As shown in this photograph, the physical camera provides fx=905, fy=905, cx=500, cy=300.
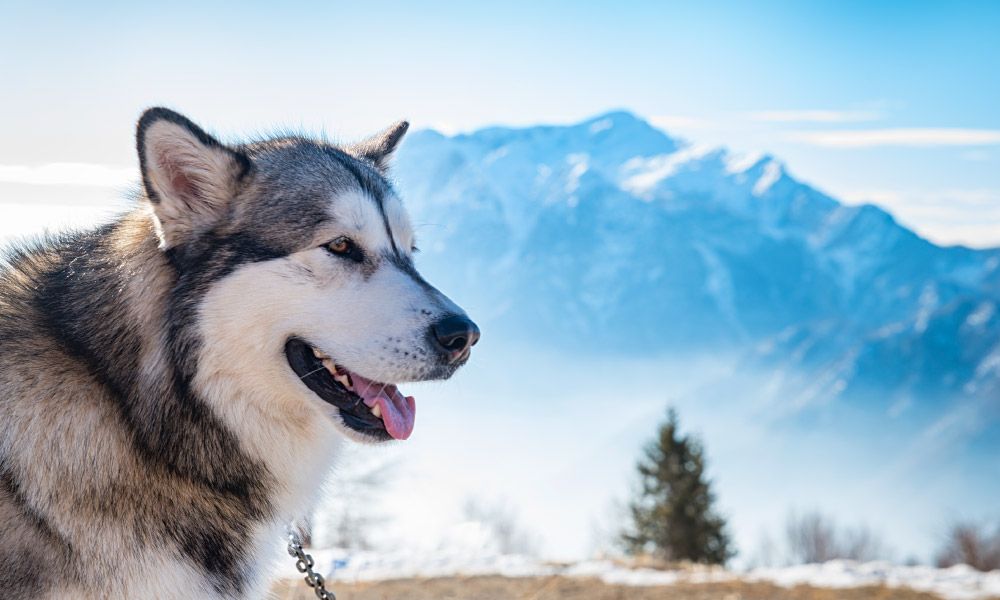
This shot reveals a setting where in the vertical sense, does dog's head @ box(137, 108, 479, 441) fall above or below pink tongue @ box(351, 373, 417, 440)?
above

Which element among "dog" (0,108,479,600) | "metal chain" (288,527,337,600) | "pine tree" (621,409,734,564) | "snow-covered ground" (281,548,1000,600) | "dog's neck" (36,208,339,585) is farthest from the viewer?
"pine tree" (621,409,734,564)

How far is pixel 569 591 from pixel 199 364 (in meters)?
5.96

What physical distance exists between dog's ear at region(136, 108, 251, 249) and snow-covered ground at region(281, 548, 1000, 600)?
245 inches

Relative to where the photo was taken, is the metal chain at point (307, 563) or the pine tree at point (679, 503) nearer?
the metal chain at point (307, 563)

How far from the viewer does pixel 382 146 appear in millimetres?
4781

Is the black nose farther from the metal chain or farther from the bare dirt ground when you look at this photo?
the bare dirt ground

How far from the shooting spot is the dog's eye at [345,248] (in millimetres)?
3734

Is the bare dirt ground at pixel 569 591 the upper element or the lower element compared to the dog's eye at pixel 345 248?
lower

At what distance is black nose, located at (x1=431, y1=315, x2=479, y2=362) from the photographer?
145 inches

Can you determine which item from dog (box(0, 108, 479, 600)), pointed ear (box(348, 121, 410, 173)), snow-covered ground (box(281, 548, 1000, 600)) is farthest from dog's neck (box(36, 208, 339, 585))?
snow-covered ground (box(281, 548, 1000, 600))

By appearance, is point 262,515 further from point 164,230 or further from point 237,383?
point 164,230

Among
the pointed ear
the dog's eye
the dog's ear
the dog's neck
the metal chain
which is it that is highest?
the pointed ear

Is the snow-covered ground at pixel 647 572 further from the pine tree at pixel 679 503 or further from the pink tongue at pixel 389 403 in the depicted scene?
the pine tree at pixel 679 503

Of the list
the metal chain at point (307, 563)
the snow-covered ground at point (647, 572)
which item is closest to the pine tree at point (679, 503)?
the snow-covered ground at point (647, 572)
